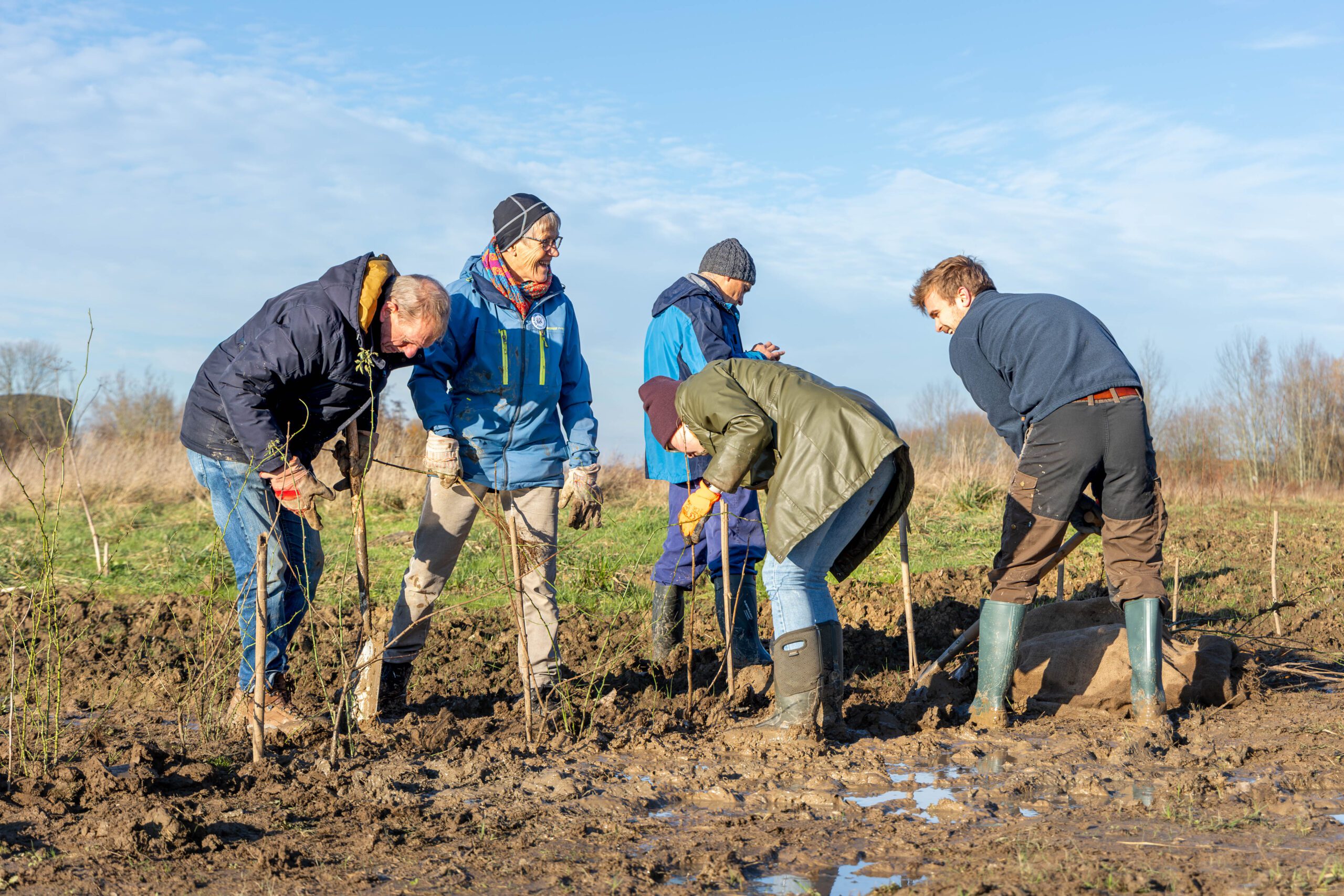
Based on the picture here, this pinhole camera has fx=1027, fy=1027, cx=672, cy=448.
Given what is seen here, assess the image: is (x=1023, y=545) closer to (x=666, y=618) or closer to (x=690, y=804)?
(x=690, y=804)

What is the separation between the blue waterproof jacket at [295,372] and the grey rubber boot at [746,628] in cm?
214

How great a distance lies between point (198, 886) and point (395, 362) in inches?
80.2

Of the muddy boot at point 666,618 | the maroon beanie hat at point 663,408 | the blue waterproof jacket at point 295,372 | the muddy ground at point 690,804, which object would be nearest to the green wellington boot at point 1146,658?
the muddy ground at point 690,804

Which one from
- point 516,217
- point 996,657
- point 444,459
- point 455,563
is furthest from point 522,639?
point 996,657

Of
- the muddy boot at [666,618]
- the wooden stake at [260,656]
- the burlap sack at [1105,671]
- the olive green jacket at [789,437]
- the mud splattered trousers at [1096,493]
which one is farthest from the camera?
the muddy boot at [666,618]

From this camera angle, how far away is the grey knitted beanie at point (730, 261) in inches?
210

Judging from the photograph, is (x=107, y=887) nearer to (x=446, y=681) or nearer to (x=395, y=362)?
(x=395, y=362)

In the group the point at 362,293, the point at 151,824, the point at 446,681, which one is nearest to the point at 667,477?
the point at 446,681

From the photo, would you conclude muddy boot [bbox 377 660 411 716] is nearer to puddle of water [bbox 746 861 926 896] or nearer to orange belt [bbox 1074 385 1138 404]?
puddle of water [bbox 746 861 926 896]

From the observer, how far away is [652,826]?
10.2 ft

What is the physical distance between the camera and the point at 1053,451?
4047 mm

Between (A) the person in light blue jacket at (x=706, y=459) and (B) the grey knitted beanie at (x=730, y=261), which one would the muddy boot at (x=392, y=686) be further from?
(B) the grey knitted beanie at (x=730, y=261)

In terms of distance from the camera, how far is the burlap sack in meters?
4.56

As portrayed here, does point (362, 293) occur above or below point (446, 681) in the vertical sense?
above
